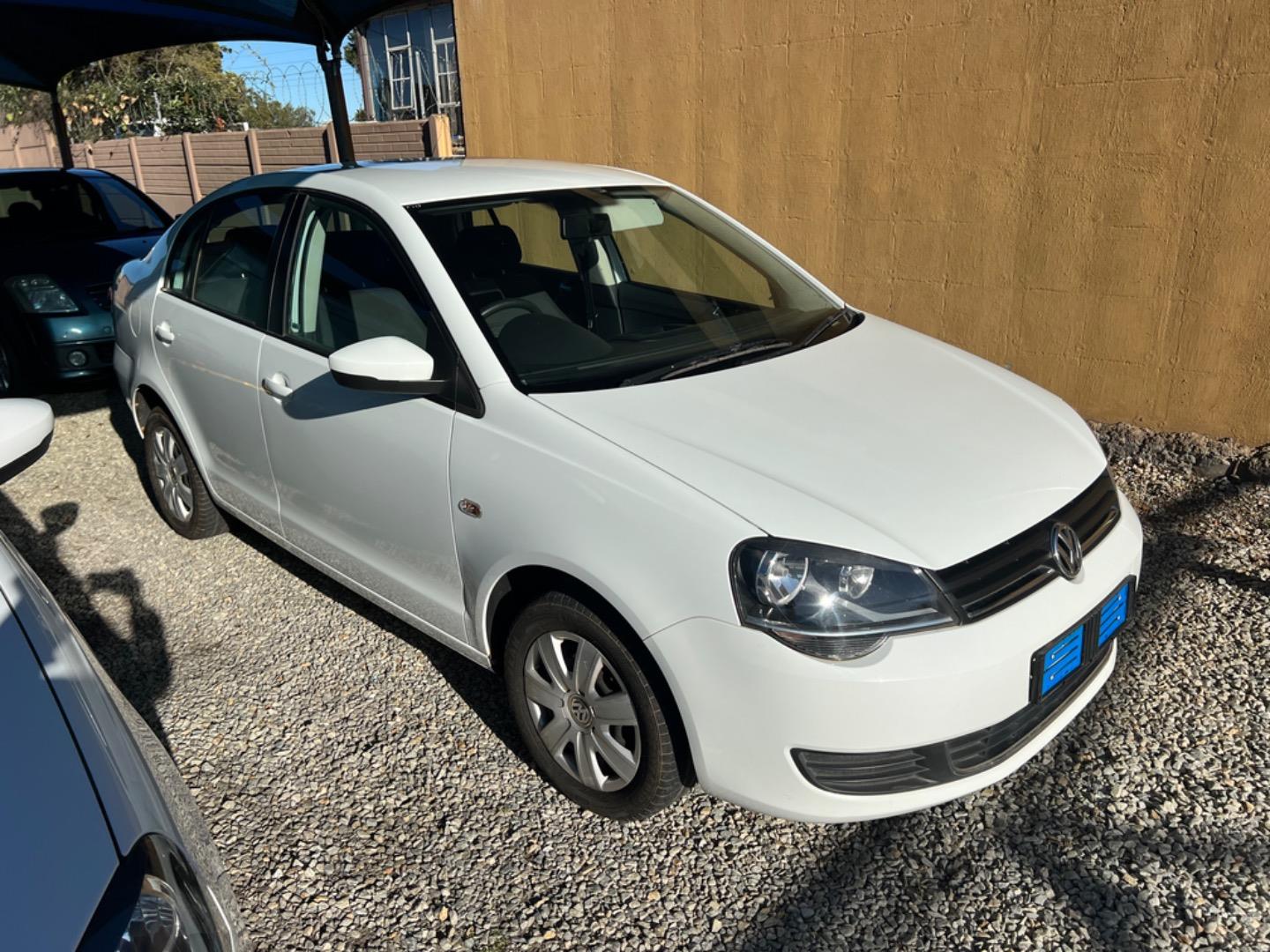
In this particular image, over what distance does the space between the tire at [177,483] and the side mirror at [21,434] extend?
5.99 feet

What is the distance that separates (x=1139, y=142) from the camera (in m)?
4.56

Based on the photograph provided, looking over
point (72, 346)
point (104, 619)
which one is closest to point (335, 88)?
point (72, 346)

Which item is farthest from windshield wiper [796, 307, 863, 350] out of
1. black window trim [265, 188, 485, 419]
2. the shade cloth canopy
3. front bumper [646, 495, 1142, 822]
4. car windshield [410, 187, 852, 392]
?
the shade cloth canopy

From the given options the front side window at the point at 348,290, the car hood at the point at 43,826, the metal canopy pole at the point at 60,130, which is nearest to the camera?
the car hood at the point at 43,826

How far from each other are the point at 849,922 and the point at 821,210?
13.9 ft

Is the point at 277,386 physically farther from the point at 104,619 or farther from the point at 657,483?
the point at 657,483

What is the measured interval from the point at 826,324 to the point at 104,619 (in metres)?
3.07

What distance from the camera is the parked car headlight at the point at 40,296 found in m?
6.23

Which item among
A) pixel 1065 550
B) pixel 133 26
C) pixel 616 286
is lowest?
pixel 1065 550

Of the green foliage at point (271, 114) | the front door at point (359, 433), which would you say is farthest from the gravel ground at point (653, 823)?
the green foliage at point (271, 114)

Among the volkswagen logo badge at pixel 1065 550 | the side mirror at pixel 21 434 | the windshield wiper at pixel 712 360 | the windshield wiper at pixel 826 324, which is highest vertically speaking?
the side mirror at pixel 21 434

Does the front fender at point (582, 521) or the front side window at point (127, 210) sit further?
the front side window at point (127, 210)

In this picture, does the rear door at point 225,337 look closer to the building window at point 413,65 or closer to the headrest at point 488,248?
the headrest at point 488,248

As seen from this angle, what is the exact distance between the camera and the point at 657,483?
2.33m
